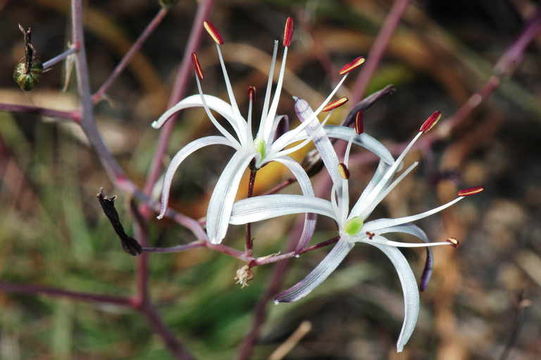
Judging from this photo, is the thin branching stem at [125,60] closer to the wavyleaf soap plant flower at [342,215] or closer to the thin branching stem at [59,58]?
the thin branching stem at [59,58]

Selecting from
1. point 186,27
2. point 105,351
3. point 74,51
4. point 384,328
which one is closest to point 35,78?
point 74,51

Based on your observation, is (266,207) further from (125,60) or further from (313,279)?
(125,60)

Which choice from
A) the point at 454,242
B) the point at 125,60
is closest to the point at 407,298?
the point at 454,242

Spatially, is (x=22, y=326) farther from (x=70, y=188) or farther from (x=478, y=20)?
(x=478, y=20)

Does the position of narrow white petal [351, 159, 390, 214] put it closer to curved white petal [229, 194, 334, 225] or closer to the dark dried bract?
curved white petal [229, 194, 334, 225]

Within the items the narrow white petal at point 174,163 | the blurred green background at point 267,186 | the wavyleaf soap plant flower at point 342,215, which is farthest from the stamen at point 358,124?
the blurred green background at point 267,186

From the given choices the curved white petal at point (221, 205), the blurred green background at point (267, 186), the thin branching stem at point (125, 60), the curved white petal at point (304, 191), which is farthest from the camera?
the blurred green background at point (267, 186)
